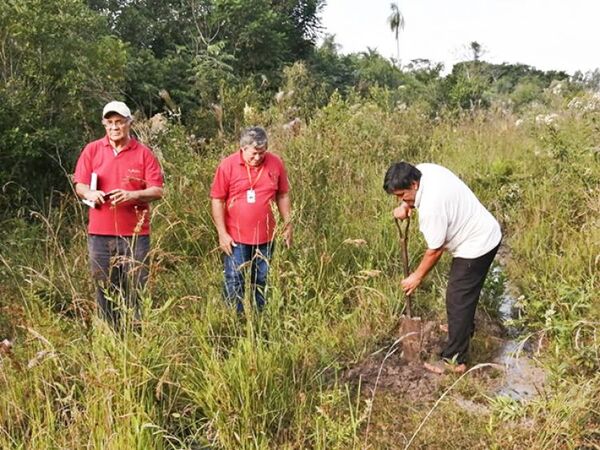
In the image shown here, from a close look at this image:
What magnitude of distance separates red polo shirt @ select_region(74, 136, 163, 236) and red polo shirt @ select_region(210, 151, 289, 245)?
1.68 ft

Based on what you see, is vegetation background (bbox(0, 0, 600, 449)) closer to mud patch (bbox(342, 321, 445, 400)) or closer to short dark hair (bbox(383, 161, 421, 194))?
mud patch (bbox(342, 321, 445, 400))

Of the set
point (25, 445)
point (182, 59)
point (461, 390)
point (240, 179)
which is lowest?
point (461, 390)

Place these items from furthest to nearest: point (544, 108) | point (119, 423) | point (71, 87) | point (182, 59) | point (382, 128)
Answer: point (182, 59) → point (544, 108) → point (382, 128) → point (71, 87) → point (119, 423)

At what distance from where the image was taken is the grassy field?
253cm

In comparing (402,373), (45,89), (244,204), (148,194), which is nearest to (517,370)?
(402,373)

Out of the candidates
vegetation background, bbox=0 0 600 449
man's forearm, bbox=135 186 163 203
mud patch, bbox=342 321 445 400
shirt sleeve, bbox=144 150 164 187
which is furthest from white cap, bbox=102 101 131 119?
mud patch, bbox=342 321 445 400

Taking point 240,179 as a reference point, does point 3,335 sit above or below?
below

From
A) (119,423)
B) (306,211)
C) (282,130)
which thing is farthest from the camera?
(282,130)

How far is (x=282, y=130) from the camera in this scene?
241 inches

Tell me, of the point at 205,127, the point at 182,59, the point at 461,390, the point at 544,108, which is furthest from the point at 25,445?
the point at 182,59

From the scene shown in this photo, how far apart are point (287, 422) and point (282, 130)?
3958mm

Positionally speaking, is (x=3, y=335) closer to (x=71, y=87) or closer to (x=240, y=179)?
(x=240, y=179)

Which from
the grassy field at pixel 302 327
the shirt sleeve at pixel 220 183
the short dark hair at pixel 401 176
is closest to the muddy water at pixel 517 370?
the grassy field at pixel 302 327

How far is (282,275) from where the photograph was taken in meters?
2.77
